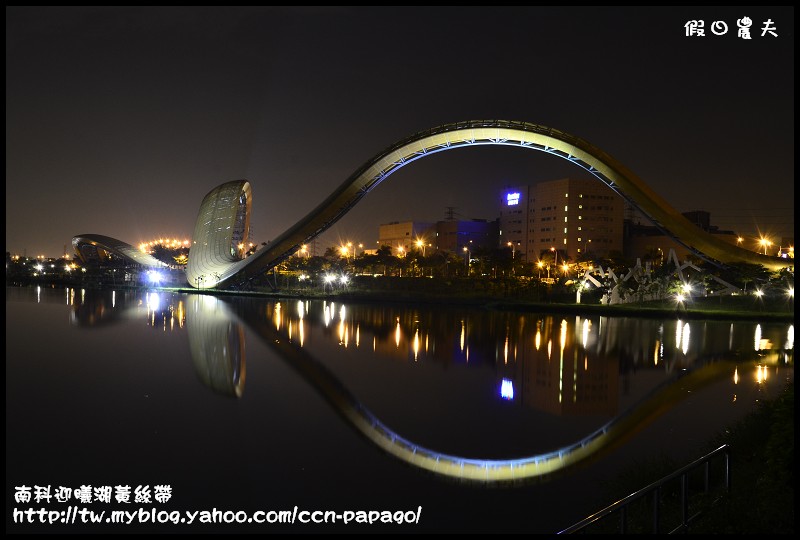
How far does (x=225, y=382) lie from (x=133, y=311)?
1706cm

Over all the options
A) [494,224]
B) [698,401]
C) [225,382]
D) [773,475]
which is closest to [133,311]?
[225,382]

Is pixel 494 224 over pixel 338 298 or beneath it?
over

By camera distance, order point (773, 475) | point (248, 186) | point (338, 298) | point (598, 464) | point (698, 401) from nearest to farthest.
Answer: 1. point (773, 475)
2. point (598, 464)
3. point (698, 401)
4. point (338, 298)
5. point (248, 186)

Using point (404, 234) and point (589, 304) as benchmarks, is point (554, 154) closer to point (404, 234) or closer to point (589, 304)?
point (589, 304)

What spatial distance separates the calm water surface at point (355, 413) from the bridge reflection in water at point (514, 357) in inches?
2.7

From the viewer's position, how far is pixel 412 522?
5.19 meters

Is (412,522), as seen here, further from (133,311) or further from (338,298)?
(338,298)

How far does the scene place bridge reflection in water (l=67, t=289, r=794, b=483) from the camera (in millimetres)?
7156

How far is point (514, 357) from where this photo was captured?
13945 mm
